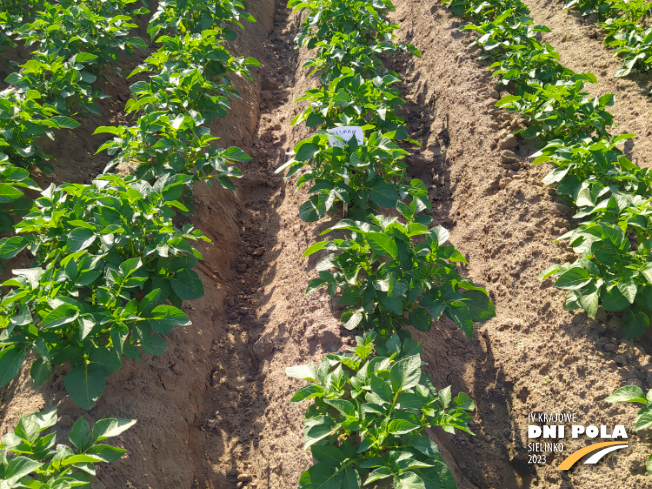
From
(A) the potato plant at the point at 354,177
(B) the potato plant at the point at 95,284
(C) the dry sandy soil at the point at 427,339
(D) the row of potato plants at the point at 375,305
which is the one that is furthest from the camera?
(A) the potato plant at the point at 354,177

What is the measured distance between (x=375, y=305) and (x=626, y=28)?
332 centimetres

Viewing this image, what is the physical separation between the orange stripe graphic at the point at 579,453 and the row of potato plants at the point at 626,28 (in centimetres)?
268

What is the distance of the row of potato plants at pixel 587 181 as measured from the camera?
193 cm

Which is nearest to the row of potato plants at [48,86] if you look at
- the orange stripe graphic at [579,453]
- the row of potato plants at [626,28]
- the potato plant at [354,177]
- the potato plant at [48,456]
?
the potato plant at [48,456]

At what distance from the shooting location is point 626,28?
3525 mm

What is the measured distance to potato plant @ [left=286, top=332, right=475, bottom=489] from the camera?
4.72 ft

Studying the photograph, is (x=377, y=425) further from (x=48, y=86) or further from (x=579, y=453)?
(x=48, y=86)

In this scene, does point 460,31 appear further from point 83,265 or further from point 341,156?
point 83,265

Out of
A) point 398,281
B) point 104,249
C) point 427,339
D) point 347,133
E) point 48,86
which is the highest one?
point 48,86

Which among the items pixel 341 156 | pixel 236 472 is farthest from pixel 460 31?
pixel 236 472

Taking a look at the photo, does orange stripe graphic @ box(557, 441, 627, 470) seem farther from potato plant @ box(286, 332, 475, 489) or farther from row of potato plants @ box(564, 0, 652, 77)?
row of potato plants @ box(564, 0, 652, 77)

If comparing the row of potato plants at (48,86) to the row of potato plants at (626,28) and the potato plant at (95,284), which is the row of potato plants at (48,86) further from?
the row of potato plants at (626,28)

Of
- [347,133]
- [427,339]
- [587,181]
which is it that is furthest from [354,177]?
[587,181]

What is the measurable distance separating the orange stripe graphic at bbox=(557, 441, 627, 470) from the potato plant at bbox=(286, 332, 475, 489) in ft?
1.97
